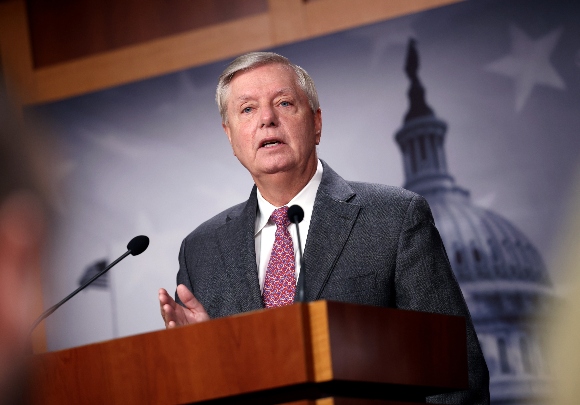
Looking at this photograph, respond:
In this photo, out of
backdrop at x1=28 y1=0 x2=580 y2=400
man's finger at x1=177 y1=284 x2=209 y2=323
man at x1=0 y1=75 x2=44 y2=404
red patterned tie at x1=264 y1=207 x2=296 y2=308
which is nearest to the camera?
man at x1=0 y1=75 x2=44 y2=404

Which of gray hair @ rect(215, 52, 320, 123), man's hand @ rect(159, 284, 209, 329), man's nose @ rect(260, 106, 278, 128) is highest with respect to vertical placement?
gray hair @ rect(215, 52, 320, 123)

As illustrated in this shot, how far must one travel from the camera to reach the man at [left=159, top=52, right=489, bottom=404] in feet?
8.82

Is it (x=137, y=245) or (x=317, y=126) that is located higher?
(x=317, y=126)

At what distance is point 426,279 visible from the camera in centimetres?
266

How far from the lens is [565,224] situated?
13.2 ft

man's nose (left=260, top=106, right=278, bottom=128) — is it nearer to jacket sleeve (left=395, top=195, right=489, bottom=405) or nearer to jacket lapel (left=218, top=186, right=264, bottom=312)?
jacket lapel (left=218, top=186, right=264, bottom=312)

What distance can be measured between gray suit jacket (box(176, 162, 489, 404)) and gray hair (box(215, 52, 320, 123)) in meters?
0.37

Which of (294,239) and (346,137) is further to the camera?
(346,137)

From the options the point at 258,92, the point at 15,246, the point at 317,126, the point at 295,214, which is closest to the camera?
the point at 15,246

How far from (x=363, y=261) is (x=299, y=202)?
0.39m

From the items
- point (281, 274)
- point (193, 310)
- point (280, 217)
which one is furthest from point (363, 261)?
point (193, 310)

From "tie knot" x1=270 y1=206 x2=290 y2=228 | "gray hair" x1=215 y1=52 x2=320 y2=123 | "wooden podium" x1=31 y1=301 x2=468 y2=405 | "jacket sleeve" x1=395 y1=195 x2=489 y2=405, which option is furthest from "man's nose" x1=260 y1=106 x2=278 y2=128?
"wooden podium" x1=31 y1=301 x2=468 y2=405

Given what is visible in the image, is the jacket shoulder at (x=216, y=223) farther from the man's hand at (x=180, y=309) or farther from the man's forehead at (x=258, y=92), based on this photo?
the man's hand at (x=180, y=309)

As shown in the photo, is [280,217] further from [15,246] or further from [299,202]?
[15,246]
